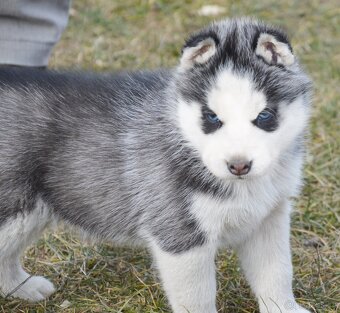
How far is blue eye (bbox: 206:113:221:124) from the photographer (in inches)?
148

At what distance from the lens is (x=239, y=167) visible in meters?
3.63

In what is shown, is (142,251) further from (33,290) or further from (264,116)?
(264,116)

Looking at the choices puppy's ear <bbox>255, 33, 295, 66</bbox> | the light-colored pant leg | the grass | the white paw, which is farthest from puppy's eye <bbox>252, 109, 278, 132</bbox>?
the light-colored pant leg

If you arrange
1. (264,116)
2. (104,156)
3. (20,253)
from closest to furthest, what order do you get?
(264,116), (104,156), (20,253)

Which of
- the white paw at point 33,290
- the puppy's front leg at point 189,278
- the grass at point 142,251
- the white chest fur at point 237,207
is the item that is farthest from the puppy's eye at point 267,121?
the white paw at point 33,290

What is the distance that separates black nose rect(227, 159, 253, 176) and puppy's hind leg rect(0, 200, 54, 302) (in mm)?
1268

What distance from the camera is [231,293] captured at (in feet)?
15.7

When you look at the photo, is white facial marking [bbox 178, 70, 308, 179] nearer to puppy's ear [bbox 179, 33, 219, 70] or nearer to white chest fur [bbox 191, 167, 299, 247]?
puppy's ear [bbox 179, 33, 219, 70]

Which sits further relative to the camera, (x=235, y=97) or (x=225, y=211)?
(x=225, y=211)

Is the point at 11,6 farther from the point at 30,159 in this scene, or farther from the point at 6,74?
the point at 30,159

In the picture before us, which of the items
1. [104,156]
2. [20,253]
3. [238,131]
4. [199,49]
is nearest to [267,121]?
[238,131]

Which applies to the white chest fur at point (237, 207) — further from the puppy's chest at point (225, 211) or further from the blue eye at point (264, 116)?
the blue eye at point (264, 116)

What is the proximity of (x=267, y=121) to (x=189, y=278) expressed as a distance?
2.98 ft

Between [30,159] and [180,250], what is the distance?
37.4 inches
